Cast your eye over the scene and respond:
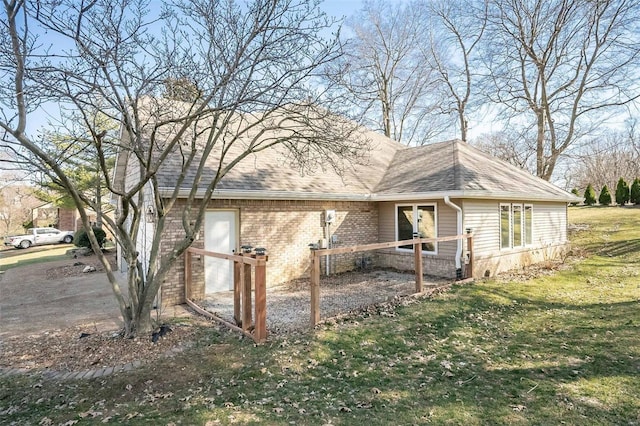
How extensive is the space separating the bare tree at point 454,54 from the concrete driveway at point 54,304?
22635 millimetres

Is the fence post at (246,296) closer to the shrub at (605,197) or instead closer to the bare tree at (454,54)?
the bare tree at (454,54)

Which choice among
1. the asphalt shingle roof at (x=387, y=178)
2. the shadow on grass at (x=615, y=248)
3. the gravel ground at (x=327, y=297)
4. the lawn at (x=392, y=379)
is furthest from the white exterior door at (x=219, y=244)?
the shadow on grass at (x=615, y=248)

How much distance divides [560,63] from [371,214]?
15.0 meters

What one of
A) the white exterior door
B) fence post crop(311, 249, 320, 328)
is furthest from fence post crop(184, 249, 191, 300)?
fence post crop(311, 249, 320, 328)

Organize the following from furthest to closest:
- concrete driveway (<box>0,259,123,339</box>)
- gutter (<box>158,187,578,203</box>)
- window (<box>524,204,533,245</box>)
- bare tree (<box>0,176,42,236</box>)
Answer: bare tree (<box>0,176,42,236</box>), window (<box>524,204,533,245</box>), gutter (<box>158,187,578,203</box>), concrete driveway (<box>0,259,123,339</box>)

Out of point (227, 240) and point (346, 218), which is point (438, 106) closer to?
point (346, 218)

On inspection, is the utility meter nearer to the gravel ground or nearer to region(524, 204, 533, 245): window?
the gravel ground

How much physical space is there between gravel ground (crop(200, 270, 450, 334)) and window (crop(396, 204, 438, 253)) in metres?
1.31

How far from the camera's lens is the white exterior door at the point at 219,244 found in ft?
30.7

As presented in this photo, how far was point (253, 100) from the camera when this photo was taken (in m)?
6.00

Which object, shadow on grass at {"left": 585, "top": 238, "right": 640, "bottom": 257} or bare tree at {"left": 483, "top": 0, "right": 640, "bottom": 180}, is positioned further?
bare tree at {"left": 483, "top": 0, "right": 640, "bottom": 180}

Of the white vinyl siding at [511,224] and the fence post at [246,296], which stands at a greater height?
the white vinyl siding at [511,224]

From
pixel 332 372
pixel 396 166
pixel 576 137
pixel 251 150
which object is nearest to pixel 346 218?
pixel 396 166

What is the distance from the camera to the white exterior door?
9.34 metres
